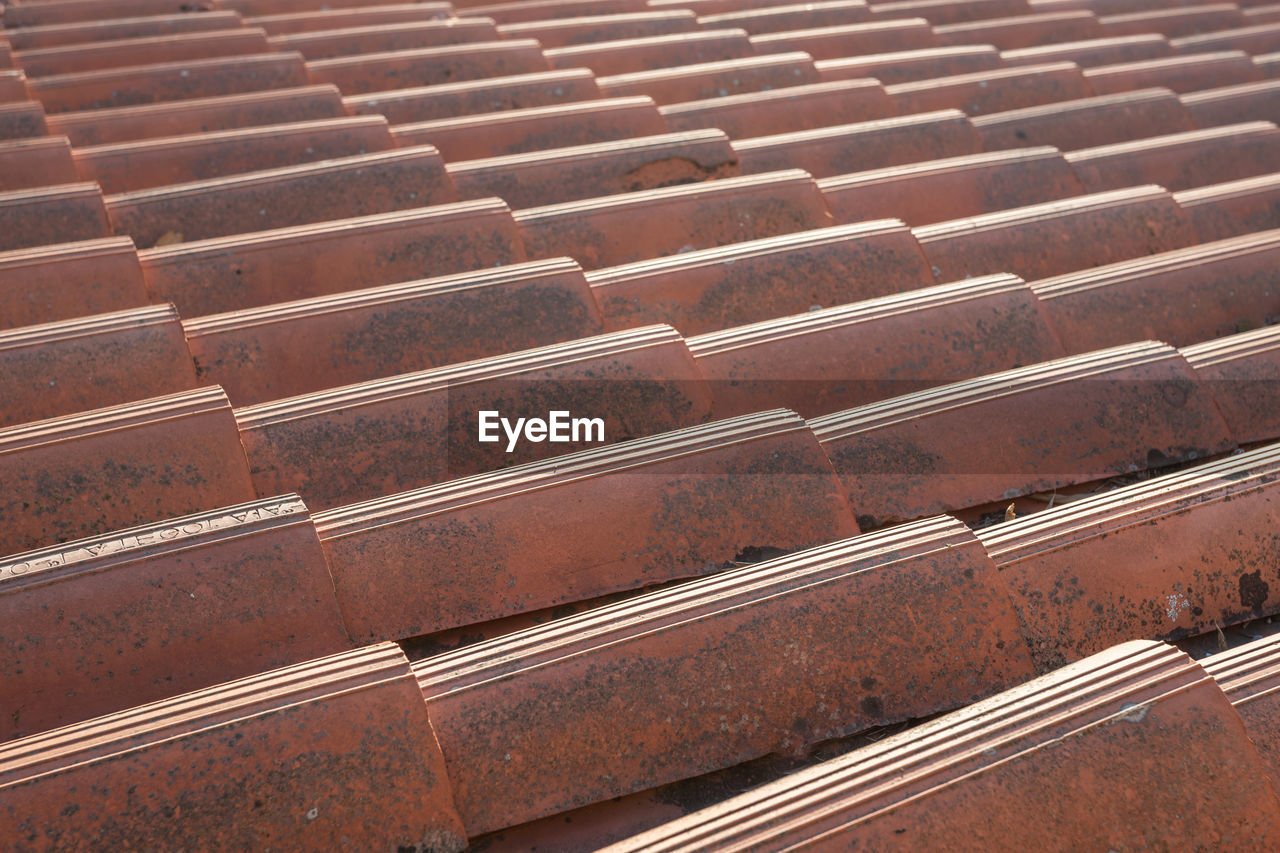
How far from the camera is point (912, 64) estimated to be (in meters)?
4.07

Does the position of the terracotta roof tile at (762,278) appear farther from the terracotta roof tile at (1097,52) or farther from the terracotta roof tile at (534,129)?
the terracotta roof tile at (1097,52)

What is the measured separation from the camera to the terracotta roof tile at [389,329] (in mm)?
2209

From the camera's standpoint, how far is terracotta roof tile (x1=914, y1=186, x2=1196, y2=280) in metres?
2.84

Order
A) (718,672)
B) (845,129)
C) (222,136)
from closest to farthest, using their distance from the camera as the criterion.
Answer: (718,672) < (222,136) < (845,129)

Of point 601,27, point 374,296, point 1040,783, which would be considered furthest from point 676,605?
point 601,27

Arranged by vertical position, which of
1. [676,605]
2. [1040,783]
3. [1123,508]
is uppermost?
[676,605]

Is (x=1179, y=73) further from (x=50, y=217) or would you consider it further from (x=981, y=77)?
(x=50, y=217)

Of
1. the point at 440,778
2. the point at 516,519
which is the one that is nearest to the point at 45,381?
the point at 516,519

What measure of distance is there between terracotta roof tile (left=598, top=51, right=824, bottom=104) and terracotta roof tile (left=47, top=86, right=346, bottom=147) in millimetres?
985

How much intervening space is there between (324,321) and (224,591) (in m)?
0.86

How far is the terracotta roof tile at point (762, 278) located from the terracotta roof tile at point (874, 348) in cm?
18

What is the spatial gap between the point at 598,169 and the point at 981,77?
1.79 metres

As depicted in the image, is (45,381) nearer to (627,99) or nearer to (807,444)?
(807,444)

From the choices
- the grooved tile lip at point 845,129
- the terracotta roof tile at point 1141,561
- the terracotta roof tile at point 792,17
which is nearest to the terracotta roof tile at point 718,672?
the terracotta roof tile at point 1141,561
